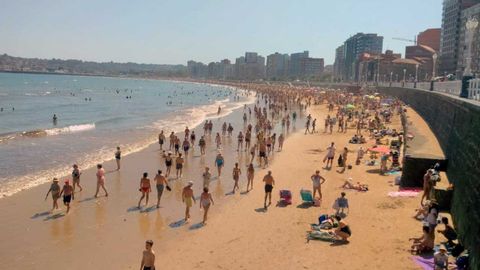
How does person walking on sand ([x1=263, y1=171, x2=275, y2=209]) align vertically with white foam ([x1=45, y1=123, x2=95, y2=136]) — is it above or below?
above

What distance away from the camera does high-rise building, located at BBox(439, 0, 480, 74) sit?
111500 millimetres

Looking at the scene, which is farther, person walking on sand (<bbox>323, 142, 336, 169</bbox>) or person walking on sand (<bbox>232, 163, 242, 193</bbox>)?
person walking on sand (<bbox>323, 142, 336, 169</bbox>)

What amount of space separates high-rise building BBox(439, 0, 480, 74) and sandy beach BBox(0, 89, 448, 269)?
10478 centimetres

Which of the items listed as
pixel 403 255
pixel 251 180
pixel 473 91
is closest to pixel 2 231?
pixel 251 180

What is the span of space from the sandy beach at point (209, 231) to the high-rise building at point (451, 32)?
344 feet

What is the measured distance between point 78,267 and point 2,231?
316 cm

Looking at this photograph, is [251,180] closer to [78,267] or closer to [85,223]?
[85,223]

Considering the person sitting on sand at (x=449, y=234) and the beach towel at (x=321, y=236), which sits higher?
the person sitting on sand at (x=449, y=234)

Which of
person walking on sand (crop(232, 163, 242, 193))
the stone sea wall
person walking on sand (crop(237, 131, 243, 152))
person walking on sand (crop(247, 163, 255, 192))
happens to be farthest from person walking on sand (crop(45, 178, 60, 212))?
person walking on sand (crop(237, 131, 243, 152))

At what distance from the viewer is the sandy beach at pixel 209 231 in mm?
10102

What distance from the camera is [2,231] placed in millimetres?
11828

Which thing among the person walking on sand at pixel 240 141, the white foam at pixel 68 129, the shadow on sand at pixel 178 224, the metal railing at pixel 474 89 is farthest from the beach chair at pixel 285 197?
the white foam at pixel 68 129

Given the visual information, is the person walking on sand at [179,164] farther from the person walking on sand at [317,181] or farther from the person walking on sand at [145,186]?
the person walking on sand at [317,181]

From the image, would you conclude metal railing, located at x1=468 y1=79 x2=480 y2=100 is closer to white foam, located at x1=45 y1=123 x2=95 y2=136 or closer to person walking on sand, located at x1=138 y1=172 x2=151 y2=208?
person walking on sand, located at x1=138 y1=172 x2=151 y2=208
